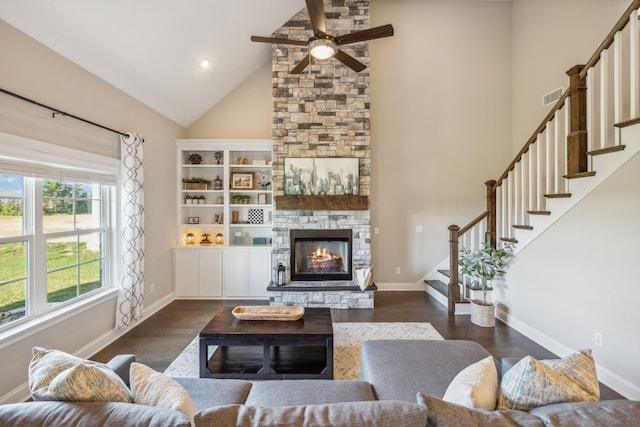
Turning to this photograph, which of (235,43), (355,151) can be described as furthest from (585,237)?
(235,43)

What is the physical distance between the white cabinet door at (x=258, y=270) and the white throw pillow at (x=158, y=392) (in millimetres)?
3590

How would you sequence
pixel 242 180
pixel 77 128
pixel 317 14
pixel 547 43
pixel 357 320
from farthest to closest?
pixel 242 180, pixel 547 43, pixel 357 320, pixel 77 128, pixel 317 14

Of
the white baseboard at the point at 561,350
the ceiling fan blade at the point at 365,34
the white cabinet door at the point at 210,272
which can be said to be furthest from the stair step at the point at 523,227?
the white cabinet door at the point at 210,272

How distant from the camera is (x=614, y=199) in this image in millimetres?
2525

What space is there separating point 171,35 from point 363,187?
314 cm

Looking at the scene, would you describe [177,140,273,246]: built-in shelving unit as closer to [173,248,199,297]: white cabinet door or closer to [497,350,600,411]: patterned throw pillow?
[173,248,199,297]: white cabinet door

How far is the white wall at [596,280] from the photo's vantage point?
2379 mm

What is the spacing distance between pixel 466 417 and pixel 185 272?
476 cm

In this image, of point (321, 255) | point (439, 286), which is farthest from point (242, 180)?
point (439, 286)

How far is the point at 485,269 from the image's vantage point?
3.90 m

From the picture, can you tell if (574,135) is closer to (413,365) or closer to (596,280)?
(596,280)

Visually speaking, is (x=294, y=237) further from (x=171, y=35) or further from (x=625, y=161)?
(x=625, y=161)

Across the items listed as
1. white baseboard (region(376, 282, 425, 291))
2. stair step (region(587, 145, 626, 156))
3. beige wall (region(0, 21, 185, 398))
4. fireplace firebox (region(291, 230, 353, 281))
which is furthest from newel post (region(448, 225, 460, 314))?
beige wall (region(0, 21, 185, 398))

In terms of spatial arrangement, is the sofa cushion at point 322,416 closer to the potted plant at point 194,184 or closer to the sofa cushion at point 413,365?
the sofa cushion at point 413,365
